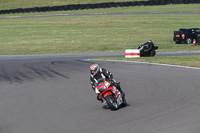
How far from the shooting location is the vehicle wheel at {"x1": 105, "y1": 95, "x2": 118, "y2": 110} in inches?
379

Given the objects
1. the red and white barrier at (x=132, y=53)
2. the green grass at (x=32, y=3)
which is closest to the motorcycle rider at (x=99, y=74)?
the red and white barrier at (x=132, y=53)

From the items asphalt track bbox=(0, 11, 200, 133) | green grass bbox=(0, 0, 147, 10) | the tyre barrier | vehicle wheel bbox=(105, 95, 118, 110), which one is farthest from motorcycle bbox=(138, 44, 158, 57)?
green grass bbox=(0, 0, 147, 10)

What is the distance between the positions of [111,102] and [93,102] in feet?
4.82

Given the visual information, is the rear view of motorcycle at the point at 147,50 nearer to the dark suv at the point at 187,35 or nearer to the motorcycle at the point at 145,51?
the motorcycle at the point at 145,51

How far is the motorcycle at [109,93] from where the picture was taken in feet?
31.9

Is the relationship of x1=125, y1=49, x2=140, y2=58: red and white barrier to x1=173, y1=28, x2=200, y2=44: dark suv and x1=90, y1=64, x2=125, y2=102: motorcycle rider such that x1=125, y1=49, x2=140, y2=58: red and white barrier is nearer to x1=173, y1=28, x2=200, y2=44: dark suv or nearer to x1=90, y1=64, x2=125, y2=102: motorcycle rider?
x1=173, y1=28, x2=200, y2=44: dark suv

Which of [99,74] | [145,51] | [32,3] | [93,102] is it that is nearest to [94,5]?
[32,3]

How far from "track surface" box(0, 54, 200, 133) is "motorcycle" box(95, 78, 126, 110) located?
214 millimetres

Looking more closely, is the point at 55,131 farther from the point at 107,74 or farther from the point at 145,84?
the point at 145,84

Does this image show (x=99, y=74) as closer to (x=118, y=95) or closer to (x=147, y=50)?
(x=118, y=95)

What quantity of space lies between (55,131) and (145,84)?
6336 millimetres

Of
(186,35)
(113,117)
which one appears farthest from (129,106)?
(186,35)

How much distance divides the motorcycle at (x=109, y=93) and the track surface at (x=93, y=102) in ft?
0.70

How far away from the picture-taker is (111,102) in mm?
9672
